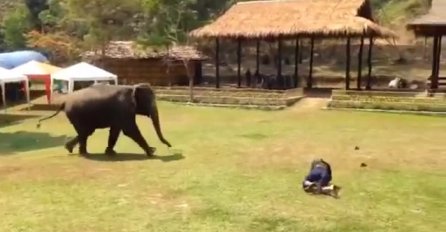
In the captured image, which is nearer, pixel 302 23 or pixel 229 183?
pixel 229 183

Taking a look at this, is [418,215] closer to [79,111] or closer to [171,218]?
[171,218]

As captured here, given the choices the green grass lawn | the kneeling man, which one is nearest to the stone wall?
the green grass lawn

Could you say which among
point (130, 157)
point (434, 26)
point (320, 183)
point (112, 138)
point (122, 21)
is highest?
point (122, 21)

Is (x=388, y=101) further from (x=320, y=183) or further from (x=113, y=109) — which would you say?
(x=320, y=183)

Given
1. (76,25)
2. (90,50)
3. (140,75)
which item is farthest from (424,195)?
(76,25)

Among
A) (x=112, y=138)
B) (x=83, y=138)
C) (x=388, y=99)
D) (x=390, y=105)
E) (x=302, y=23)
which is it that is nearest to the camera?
(x=112, y=138)

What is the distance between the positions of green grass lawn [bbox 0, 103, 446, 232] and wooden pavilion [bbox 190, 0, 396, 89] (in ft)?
32.8

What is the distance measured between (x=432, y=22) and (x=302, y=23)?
20.8 feet

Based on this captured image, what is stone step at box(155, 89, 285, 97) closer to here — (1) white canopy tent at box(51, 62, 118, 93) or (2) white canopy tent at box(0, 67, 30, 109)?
(1) white canopy tent at box(51, 62, 118, 93)

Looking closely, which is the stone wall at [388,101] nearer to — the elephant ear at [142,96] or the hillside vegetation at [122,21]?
the elephant ear at [142,96]

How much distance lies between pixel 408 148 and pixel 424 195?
15.9ft

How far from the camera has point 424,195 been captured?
1040 cm

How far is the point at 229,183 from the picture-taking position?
1091 cm

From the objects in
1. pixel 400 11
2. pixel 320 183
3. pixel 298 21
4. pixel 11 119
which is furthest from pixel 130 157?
pixel 400 11
